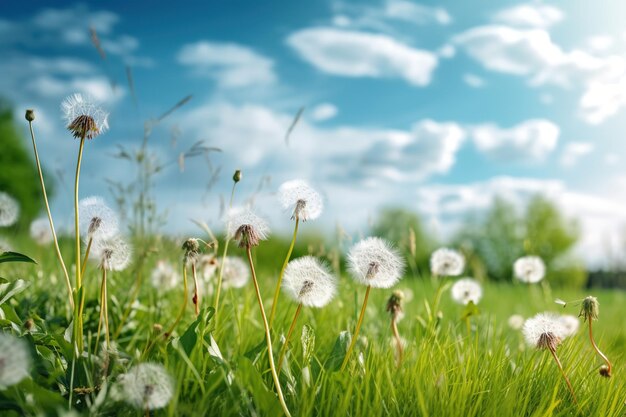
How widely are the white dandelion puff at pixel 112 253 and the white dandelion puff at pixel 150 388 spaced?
0.77 metres

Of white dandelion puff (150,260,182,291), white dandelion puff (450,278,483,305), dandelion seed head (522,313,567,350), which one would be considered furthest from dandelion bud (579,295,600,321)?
white dandelion puff (150,260,182,291)

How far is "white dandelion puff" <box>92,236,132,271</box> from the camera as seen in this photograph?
2398 millimetres

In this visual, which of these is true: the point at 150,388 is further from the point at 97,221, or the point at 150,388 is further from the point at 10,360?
the point at 97,221

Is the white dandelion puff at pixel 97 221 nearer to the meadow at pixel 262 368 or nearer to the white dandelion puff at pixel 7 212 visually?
the meadow at pixel 262 368

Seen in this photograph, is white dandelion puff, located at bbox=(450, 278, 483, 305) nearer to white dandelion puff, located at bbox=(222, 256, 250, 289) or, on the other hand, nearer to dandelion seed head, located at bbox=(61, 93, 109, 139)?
white dandelion puff, located at bbox=(222, 256, 250, 289)

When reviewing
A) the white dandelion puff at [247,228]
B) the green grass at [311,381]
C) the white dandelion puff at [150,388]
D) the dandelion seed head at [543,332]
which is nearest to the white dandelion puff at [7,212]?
the green grass at [311,381]

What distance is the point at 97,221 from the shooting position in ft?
7.20

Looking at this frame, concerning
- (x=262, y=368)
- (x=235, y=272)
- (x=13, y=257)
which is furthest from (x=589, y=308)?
(x=13, y=257)

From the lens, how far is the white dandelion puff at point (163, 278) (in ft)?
12.8

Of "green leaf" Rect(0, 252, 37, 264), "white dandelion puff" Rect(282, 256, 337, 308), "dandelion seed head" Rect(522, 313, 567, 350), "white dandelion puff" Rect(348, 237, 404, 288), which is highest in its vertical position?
"white dandelion puff" Rect(348, 237, 404, 288)

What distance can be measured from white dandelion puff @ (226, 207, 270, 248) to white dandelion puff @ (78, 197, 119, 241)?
1.59ft

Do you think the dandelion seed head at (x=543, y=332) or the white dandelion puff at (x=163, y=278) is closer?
the dandelion seed head at (x=543, y=332)

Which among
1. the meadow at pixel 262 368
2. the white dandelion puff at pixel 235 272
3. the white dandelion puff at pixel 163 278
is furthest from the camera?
the white dandelion puff at pixel 163 278

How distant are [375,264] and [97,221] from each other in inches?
41.1
